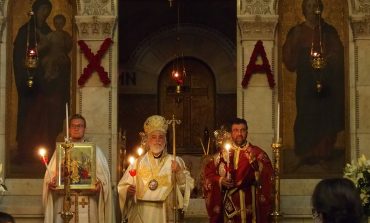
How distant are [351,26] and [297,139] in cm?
185

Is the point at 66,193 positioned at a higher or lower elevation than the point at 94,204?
higher

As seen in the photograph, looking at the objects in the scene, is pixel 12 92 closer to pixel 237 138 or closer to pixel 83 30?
pixel 83 30

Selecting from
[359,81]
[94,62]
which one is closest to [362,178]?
[359,81]

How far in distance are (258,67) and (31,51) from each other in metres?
3.36

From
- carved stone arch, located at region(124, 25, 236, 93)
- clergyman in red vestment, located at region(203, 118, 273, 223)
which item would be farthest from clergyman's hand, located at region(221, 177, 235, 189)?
carved stone arch, located at region(124, 25, 236, 93)

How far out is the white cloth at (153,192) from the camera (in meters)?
9.98

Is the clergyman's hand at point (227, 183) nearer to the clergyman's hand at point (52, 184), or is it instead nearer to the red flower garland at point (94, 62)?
the clergyman's hand at point (52, 184)

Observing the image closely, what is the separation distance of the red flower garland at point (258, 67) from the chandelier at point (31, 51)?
3.10 meters

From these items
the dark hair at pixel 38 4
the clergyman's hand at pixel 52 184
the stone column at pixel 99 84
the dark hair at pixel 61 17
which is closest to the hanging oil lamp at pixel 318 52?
the stone column at pixel 99 84

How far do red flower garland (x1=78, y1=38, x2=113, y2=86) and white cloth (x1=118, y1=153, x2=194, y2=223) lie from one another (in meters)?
2.64

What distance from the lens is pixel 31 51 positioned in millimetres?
12477

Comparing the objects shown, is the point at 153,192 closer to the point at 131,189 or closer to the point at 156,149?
the point at 131,189

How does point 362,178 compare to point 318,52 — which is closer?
point 362,178

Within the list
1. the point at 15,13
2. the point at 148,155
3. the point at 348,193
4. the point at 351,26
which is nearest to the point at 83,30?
the point at 15,13
